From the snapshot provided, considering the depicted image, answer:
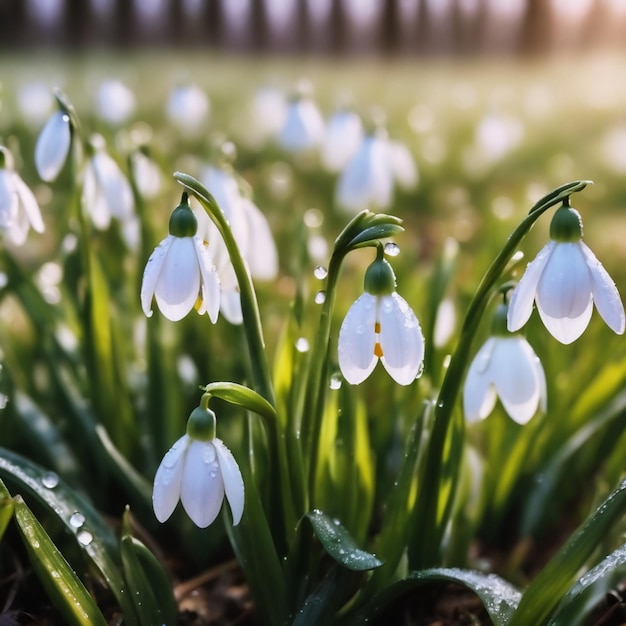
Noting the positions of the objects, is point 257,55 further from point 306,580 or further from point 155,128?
point 306,580

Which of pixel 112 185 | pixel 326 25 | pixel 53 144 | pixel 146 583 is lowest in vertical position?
pixel 146 583

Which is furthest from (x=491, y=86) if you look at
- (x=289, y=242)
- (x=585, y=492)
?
(x=585, y=492)

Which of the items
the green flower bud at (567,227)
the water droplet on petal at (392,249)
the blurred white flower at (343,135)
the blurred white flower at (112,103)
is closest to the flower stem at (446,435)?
the green flower bud at (567,227)

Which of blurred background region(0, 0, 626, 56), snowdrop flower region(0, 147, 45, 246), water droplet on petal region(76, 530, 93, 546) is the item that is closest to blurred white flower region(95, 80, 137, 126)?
snowdrop flower region(0, 147, 45, 246)

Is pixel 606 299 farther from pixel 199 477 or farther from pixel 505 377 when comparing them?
pixel 199 477

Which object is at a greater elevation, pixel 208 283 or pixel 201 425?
pixel 208 283

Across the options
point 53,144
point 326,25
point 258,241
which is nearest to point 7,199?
point 53,144

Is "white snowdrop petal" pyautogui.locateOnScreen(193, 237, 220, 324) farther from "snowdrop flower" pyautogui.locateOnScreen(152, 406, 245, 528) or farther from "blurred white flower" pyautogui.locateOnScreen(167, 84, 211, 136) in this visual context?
"blurred white flower" pyautogui.locateOnScreen(167, 84, 211, 136)
